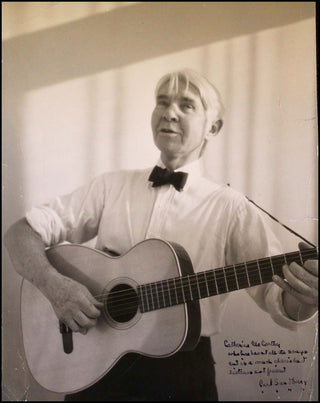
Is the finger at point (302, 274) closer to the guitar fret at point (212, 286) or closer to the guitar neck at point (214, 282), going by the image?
the guitar neck at point (214, 282)

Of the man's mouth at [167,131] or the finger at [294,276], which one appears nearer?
the finger at [294,276]

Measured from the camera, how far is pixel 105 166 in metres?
1.37

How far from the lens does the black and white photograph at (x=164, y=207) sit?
124 cm

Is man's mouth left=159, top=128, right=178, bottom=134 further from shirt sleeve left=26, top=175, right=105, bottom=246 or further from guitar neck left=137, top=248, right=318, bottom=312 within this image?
guitar neck left=137, top=248, right=318, bottom=312

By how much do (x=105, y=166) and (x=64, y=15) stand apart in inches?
19.6

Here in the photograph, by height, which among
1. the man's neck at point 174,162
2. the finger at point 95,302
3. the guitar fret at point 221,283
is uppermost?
the man's neck at point 174,162

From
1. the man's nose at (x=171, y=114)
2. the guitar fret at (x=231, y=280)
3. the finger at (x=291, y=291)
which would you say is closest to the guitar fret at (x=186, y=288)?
the guitar fret at (x=231, y=280)

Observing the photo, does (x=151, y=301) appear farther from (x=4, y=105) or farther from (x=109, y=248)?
(x=4, y=105)

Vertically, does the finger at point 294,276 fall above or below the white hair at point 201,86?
below

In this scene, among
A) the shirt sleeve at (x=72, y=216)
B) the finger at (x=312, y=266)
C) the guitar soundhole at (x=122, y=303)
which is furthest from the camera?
the shirt sleeve at (x=72, y=216)

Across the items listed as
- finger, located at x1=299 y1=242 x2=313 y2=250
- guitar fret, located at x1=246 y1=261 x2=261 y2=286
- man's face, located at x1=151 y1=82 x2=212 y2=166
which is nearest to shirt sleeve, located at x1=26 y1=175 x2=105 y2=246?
man's face, located at x1=151 y1=82 x2=212 y2=166

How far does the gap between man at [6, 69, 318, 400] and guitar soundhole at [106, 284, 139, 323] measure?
0.05m

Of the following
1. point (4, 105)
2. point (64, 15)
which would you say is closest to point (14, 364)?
point (4, 105)

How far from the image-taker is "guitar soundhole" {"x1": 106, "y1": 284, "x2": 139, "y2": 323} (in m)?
1.26
